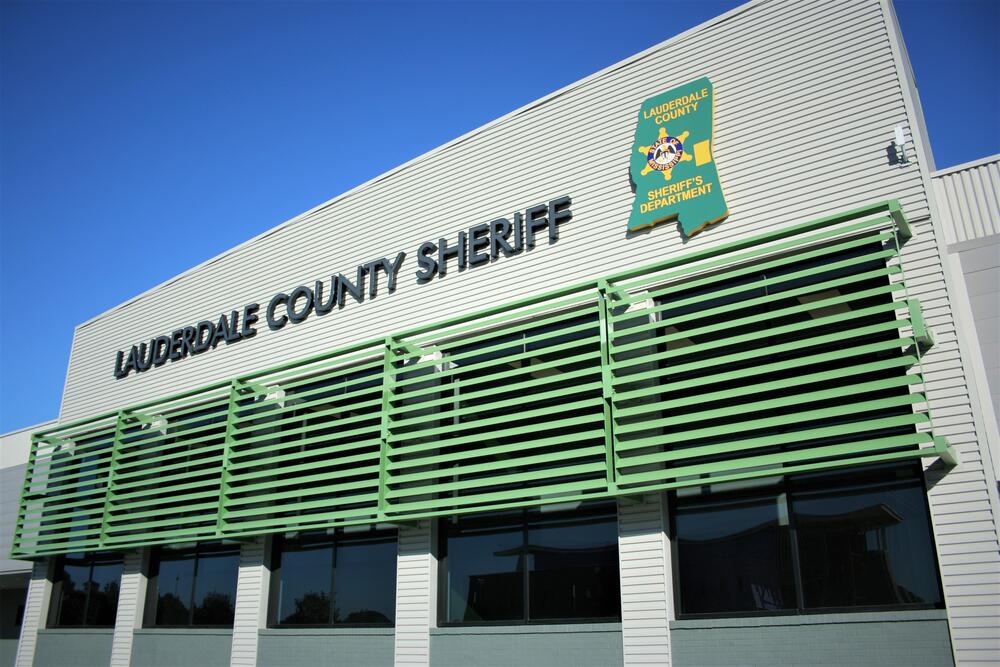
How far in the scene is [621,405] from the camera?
12484 millimetres

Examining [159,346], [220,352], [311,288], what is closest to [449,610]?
[311,288]

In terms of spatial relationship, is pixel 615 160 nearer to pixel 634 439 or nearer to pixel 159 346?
pixel 634 439

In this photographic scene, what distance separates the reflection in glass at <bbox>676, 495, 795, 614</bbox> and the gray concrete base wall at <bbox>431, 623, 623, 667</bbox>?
4.11 ft

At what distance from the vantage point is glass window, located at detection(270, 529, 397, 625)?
1455cm

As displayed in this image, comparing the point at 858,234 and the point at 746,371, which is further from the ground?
the point at 858,234

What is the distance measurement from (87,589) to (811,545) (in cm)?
1662

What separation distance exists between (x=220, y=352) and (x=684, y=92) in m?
11.9

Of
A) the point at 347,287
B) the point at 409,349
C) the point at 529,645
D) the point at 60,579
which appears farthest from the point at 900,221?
the point at 60,579

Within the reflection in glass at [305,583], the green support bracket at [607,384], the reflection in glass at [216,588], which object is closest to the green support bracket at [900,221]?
the green support bracket at [607,384]

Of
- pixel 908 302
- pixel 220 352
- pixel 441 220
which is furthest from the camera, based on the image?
pixel 220 352

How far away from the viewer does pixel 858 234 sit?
11383mm

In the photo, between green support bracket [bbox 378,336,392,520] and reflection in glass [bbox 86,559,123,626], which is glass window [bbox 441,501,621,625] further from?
reflection in glass [bbox 86,559,123,626]

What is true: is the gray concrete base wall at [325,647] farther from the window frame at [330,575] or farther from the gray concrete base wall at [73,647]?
the gray concrete base wall at [73,647]

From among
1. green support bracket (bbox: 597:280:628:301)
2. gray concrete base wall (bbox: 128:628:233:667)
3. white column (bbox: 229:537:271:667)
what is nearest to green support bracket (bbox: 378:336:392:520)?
white column (bbox: 229:537:271:667)
